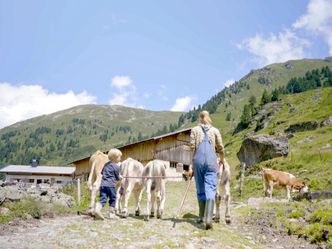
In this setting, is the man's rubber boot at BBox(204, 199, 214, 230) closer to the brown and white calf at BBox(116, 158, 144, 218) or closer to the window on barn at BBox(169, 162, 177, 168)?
the brown and white calf at BBox(116, 158, 144, 218)

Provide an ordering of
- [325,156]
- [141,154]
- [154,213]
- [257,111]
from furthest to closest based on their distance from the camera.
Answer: [257,111]
[141,154]
[325,156]
[154,213]

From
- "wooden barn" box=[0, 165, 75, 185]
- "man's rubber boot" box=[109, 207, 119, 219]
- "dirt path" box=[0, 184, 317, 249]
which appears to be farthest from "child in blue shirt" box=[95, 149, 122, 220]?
"wooden barn" box=[0, 165, 75, 185]

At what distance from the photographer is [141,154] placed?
2115 inches

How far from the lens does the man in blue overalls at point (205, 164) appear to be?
9.36 m

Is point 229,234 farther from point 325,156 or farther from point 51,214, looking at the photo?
point 325,156

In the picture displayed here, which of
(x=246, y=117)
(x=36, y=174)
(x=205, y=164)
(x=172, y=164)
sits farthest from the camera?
(x=246, y=117)

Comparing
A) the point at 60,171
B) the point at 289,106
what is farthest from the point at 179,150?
the point at 289,106

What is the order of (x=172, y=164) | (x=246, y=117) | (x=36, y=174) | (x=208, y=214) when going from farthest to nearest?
1. (x=246, y=117)
2. (x=36, y=174)
3. (x=172, y=164)
4. (x=208, y=214)

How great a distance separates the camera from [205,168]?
9.68 m

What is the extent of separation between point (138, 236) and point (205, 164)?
2.65 meters

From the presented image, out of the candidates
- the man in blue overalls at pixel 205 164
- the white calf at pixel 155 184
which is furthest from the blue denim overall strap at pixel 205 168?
the white calf at pixel 155 184

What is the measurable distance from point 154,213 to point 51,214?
3.86m

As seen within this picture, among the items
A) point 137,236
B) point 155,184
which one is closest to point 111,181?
point 155,184

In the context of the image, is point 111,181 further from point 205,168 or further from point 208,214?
point 208,214
